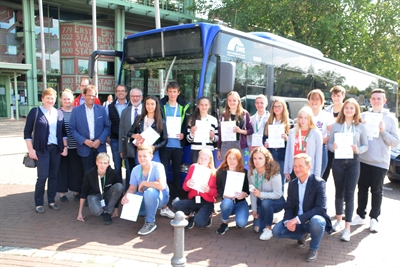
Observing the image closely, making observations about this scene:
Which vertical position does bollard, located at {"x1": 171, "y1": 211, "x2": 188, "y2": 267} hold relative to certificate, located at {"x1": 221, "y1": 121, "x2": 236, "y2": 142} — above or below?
below

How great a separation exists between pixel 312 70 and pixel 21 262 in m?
8.04

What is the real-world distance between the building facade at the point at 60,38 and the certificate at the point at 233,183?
76.2ft

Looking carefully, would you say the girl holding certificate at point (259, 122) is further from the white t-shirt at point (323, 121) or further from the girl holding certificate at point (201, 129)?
the white t-shirt at point (323, 121)

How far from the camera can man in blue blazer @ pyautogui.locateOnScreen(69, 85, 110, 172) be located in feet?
19.0

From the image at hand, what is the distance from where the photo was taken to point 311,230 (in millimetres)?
4008

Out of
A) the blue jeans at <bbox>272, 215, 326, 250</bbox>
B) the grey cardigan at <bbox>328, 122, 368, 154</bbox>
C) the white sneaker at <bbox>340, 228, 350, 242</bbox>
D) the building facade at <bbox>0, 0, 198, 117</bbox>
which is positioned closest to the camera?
the blue jeans at <bbox>272, 215, 326, 250</bbox>

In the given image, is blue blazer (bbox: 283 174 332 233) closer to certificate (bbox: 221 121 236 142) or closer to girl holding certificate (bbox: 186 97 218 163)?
certificate (bbox: 221 121 236 142)

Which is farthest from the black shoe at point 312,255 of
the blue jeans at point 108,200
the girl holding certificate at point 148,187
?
the blue jeans at point 108,200

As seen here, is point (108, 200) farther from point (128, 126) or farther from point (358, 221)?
point (358, 221)

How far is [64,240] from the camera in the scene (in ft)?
15.0

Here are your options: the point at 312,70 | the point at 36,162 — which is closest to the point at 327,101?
the point at 312,70

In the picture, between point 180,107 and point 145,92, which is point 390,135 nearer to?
point 180,107

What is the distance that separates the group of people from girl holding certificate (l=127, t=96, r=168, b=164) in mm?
16

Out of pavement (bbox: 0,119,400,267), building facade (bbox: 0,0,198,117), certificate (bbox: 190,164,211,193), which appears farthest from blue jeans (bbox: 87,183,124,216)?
building facade (bbox: 0,0,198,117)
